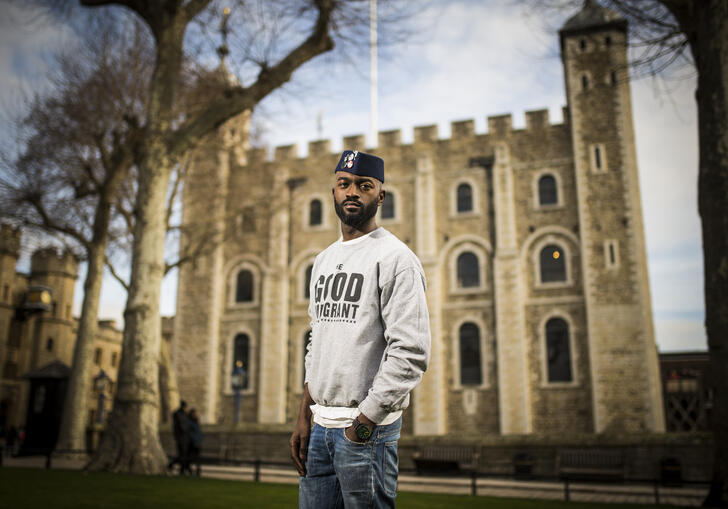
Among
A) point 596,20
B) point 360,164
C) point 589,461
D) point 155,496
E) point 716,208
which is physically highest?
point 596,20

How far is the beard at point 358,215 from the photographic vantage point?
249 cm

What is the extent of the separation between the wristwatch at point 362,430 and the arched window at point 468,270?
21.2 metres

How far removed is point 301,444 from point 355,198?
1021 mm

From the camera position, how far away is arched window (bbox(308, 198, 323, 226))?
25906 mm

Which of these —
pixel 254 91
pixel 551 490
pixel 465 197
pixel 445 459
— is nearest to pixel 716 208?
pixel 551 490

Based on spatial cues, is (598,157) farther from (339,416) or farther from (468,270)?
(339,416)

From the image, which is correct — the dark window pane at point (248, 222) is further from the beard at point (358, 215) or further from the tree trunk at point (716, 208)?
the beard at point (358, 215)

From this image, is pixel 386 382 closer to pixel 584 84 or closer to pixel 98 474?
pixel 98 474

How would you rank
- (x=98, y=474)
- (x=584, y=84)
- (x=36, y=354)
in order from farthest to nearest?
(x=36, y=354) → (x=584, y=84) → (x=98, y=474)

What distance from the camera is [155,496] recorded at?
21.2ft

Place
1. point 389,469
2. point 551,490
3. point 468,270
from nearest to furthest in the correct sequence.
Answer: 1. point 389,469
2. point 551,490
3. point 468,270

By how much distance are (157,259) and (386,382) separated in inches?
382

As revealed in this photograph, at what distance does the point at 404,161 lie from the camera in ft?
82.5

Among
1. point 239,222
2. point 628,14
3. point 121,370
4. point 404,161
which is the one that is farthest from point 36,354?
point 628,14
